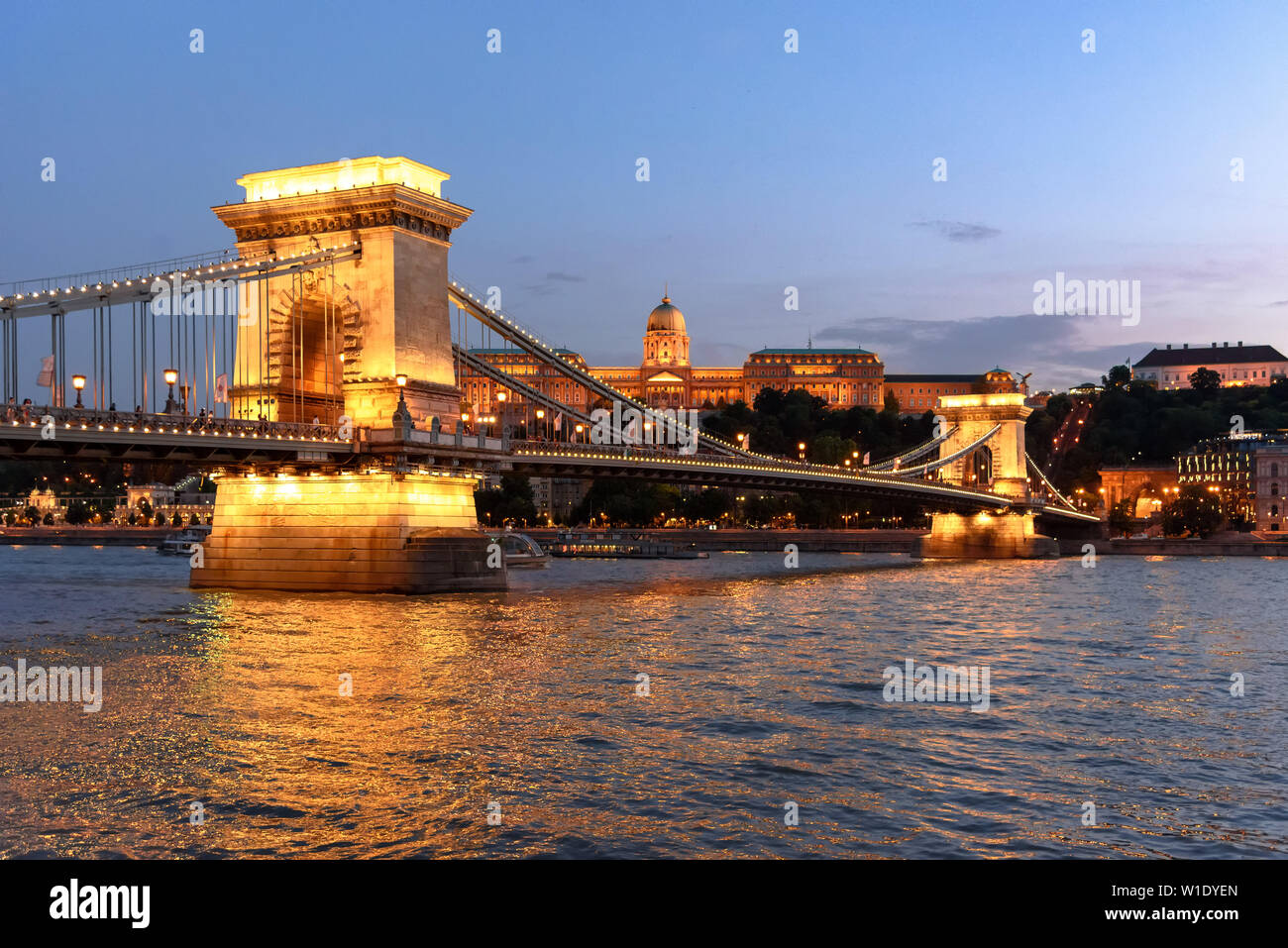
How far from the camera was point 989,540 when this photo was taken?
91000 millimetres

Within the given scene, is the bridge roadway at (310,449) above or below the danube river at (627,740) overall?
above

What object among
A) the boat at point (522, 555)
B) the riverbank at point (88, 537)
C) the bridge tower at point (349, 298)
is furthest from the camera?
the riverbank at point (88, 537)

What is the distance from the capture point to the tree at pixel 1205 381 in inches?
7293

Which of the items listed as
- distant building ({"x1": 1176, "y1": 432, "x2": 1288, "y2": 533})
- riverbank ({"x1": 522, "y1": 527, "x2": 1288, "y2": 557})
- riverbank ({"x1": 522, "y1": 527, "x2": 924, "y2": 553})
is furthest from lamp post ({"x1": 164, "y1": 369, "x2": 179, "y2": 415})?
distant building ({"x1": 1176, "y1": 432, "x2": 1288, "y2": 533})

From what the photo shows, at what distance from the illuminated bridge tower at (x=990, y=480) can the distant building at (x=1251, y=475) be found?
104ft

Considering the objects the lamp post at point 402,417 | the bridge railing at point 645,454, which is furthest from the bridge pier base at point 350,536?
the bridge railing at point 645,454

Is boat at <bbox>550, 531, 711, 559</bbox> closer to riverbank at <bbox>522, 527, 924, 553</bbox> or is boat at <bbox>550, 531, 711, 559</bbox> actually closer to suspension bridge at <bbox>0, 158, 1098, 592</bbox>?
riverbank at <bbox>522, 527, 924, 553</bbox>

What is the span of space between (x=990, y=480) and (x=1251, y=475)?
43.7 m

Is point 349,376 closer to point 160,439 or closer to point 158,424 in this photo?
point 158,424

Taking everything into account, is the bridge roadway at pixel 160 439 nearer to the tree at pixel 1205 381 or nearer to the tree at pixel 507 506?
the tree at pixel 507 506

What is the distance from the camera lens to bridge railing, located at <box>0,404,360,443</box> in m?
28.7

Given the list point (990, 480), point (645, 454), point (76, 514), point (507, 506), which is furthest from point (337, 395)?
point (76, 514)

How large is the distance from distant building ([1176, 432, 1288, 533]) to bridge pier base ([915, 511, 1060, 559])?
37.3m
